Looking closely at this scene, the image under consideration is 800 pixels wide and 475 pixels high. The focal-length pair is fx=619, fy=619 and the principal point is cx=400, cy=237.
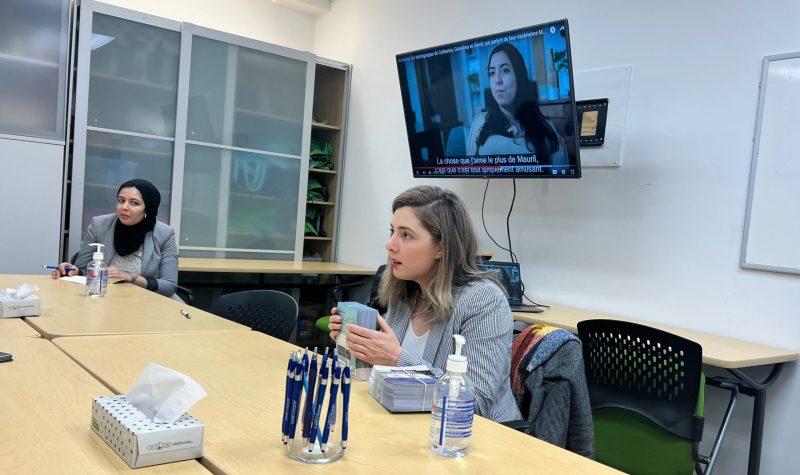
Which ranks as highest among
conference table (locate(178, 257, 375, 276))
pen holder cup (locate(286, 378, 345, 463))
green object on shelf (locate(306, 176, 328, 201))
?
green object on shelf (locate(306, 176, 328, 201))

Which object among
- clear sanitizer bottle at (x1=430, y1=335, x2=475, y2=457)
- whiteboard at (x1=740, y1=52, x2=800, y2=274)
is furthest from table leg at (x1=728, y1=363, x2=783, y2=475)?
clear sanitizer bottle at (x1=430, y1=335, x2=475, y2=457)

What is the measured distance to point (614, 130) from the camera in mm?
3305

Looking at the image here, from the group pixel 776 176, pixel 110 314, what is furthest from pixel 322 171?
pixel 776 176

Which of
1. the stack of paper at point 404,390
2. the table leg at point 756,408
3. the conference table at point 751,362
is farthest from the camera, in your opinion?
the table leg at point 756,408

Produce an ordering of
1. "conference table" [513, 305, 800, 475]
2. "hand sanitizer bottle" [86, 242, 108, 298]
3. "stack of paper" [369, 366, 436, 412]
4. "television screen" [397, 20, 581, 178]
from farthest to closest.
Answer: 1. "television screen" [397, 20, 581, 178]
2. "hand sanitizer bottle" [86, 242, 108, 298]
3. "conference table" [513, 305, 800, 475]
4. "stack of paper" [369, 366, 436, 412]

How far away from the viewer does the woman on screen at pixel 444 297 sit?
1.60m

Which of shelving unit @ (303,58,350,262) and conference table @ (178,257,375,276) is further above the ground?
shelving unit @ (303,58,350,262)

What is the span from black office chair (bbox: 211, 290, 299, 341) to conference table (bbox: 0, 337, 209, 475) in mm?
1140

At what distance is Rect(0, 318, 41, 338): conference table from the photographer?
5.96ft

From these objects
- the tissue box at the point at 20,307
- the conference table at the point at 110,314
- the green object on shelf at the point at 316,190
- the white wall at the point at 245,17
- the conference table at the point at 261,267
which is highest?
the white wall at the point at 245,17

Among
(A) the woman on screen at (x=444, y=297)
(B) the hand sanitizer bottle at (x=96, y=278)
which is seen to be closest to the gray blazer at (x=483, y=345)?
(A) the woman on screen at (x=444, y=297)

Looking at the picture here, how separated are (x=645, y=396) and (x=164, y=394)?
173cm

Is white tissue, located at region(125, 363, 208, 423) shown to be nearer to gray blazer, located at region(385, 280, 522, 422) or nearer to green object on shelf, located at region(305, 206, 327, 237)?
gray blazer, located at region(385, 280, 522, 422)

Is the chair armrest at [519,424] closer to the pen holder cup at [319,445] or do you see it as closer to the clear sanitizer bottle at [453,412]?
the clear sanitizer bottle at [453,412]
